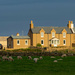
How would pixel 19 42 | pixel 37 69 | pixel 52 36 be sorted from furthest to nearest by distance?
pixel 52 36 < pixel 19 42 < pixel 37 69

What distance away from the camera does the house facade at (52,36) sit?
87.9 meters

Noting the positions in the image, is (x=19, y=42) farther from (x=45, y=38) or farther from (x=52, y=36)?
(x=52, y=36)

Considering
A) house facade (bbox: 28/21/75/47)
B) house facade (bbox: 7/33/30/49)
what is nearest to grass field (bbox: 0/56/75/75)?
house facade (bbox: 7/33/30/49)

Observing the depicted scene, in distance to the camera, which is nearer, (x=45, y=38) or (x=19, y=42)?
(x=19, y=42)

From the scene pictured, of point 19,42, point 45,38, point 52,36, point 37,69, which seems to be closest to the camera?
point 37,69

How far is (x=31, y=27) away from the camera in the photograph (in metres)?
90.6

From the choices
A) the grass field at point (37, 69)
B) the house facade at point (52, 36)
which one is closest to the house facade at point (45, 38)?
the house facade at point (52, 36)

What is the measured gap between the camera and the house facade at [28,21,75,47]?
87875 mm

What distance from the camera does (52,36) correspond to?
90.3 m

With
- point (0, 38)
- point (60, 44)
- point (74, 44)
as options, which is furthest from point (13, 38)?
point (0, 38)

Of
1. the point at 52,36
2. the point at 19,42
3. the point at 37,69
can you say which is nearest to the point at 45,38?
the point at 52,36

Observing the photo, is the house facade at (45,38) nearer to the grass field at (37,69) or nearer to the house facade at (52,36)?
the house facade at (52,36)

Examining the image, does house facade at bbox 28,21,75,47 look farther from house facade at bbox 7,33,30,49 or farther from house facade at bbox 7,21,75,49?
house facade at bbox 7,33,30,49

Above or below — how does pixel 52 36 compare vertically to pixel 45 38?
above
